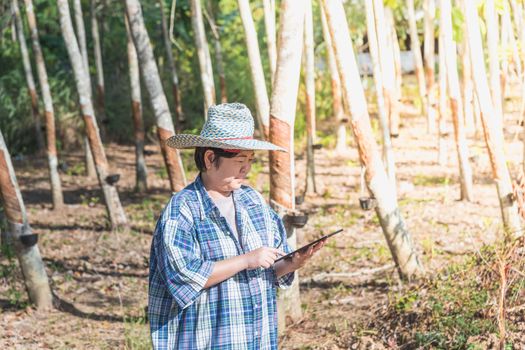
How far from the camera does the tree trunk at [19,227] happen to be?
19.5ft

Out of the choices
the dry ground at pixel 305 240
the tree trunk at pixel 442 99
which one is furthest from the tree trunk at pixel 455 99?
the tree trunk at pixel 442 99

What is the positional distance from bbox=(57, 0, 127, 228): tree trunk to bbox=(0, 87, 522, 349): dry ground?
275 mm

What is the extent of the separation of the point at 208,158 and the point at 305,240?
5.45 m

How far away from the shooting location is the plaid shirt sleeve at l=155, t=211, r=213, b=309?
2969mm

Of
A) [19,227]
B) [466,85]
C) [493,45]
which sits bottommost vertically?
[19,227]

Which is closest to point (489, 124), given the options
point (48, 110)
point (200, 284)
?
point (200, 284)

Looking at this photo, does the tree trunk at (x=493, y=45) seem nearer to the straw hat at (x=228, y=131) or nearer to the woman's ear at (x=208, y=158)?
the straw hat at (x=228, y=131)

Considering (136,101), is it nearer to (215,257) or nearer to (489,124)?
(489,124)

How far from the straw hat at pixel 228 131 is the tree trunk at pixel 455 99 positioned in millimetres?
4888

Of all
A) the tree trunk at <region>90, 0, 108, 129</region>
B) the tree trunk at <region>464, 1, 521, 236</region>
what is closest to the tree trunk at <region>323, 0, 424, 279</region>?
the tree trunk at <region>464, 1, 521, 236</region>

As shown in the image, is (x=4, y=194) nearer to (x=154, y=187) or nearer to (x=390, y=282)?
(x=390, y=282)

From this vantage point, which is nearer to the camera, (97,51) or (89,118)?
(89,118)

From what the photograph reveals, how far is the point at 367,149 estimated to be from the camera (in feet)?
19.4

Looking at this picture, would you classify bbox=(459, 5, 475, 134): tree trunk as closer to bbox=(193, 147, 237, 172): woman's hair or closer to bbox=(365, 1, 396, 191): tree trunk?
bbox=(365, 1, 396, 191): tree trunk
